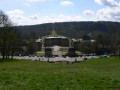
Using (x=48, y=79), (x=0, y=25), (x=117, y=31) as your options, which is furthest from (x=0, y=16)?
(x=117, y=31)

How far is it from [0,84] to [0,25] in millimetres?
71820

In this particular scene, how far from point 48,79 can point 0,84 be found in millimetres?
2358

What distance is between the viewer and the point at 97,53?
179750mm

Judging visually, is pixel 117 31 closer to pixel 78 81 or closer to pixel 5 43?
pixel 5 43

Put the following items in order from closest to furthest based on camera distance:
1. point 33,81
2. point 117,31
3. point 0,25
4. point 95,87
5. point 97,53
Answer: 1. point 95,87
2. point 33,81
3. point 0,25
4. point 117,31
5. point 97,53

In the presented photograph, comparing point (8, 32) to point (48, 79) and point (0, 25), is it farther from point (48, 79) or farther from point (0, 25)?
point (48, 79)

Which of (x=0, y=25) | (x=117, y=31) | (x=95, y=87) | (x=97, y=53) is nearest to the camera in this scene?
(x=95, y=87)

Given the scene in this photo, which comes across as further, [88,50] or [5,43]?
[88,50]

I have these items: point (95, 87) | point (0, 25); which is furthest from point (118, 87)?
point (0, 25)

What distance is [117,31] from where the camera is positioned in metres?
167

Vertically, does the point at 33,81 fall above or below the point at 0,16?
below

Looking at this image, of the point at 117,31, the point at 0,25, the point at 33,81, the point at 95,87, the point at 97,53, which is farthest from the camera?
the point at 97,53

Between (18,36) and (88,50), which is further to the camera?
(88,50)

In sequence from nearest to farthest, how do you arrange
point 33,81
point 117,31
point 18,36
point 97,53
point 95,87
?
point 95,87 < point 33,81 < point 18,36 < point 117,31 < point 97,53
